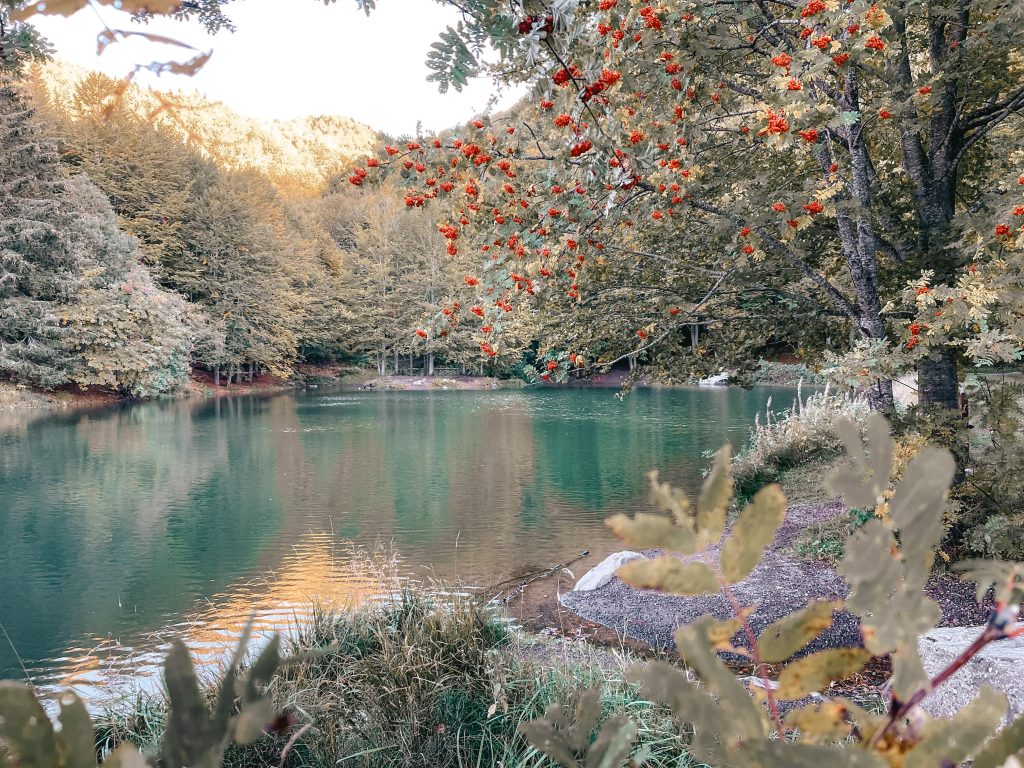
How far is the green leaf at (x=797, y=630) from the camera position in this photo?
0.40m

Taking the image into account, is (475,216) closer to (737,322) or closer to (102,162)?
(737,322)

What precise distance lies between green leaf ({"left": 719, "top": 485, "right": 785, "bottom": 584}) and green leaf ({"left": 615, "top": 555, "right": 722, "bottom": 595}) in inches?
0.4

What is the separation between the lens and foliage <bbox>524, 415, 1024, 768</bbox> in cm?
34

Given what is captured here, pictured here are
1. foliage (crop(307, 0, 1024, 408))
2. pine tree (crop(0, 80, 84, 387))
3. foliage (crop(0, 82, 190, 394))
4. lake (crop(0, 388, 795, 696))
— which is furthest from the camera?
foliage (crop(0, 82, 190, 394))

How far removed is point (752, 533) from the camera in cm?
38

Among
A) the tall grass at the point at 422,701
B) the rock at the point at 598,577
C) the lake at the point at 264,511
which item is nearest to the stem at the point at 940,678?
the lake at the point at 264,511

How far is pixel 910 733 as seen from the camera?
369 millimetres

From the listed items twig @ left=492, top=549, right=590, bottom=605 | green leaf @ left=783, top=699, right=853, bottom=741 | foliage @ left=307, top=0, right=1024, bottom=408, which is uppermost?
foliage @ left=307, top=0, right=1024, bottom=408

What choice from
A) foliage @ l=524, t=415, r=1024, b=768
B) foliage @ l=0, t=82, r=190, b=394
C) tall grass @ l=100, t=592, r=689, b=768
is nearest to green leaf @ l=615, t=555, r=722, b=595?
foliage @ l=524, t=415, r=1024, b=768

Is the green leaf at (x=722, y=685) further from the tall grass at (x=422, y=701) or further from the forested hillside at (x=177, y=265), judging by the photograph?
the forested hillside at (x=177, y=265)

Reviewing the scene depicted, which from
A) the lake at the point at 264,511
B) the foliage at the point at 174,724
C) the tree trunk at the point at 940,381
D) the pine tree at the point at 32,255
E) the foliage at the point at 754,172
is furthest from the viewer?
the pine tree at the point at 32,255

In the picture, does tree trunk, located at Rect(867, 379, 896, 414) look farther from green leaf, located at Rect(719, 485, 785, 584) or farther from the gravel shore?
green leaf, located at Rect(719, 485, 785, 584)

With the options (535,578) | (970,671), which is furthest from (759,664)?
(535,578)

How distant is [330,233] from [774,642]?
5565cm
